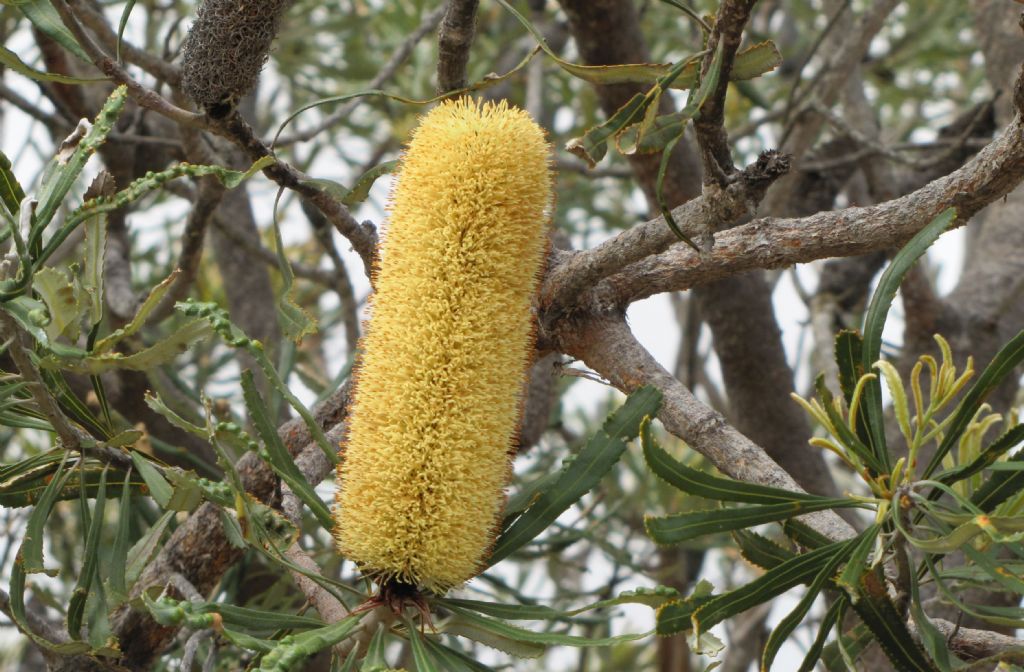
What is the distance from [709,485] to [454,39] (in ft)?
2.26

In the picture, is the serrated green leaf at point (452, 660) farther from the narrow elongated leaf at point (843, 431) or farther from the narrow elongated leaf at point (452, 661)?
the narrow elongated leaf at point (843, 431)

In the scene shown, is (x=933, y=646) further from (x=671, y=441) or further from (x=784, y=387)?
(x=671, y=441)

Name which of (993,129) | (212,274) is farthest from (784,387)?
(212,274)

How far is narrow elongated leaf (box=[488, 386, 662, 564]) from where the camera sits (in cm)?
112

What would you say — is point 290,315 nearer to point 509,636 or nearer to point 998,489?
point 509,636

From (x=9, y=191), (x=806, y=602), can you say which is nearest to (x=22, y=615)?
(x=9, y=191)

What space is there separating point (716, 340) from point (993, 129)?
1018mm

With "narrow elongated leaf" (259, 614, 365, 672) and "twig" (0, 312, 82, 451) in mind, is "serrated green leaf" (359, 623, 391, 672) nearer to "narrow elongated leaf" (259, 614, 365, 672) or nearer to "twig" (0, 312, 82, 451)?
"narrow elongated leaf" (259, 614, 365, 672)

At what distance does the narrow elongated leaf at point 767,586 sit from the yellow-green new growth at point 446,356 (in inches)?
9.1

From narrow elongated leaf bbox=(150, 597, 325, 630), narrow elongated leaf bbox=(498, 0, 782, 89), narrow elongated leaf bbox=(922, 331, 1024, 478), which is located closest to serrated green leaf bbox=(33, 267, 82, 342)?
narrow elongated leaf bbox=(150, 597, 325, 630)

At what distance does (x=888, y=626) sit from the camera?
1.03 m

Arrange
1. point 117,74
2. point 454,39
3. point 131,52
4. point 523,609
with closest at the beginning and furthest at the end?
point 523,609
point 117,74
point 454,39
point 131,52

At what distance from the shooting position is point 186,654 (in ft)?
4.02

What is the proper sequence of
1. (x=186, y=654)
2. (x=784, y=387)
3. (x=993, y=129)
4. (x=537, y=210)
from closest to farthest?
(x=537, y=210) → (x=186, y=654) → (x=784, y=387) → (x=993, y=129)
